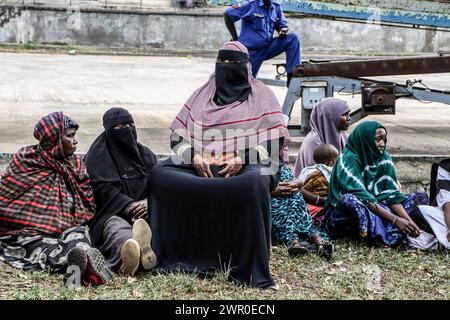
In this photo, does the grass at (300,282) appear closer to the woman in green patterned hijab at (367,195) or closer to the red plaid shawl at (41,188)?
the woman in green patterned hijab at (367,195)

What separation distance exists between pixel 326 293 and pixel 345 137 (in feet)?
7.43

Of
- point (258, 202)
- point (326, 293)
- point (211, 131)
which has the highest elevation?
point (211, 131)

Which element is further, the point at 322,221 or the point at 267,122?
the point at 322,221

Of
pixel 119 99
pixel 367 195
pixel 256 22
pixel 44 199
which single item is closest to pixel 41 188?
pixel 44 199

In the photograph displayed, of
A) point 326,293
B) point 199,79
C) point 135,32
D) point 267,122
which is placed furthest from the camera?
point 135,32

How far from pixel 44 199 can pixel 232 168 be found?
4.06ft

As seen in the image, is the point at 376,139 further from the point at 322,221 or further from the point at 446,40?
the point at 446,40

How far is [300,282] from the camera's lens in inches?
182

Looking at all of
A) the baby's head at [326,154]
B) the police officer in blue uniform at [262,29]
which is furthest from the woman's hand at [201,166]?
the police officer in blue uniform at [262,29]

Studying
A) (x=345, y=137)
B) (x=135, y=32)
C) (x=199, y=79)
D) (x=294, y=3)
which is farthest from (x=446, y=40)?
(x=345, y=137)

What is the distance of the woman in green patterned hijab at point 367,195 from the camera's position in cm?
531

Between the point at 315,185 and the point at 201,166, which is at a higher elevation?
the point at 201,166

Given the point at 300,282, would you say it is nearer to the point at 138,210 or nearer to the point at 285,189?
the point at 285,189

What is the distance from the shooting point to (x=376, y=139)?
538cm
